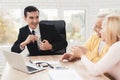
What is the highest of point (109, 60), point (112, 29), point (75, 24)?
point (112, 29)

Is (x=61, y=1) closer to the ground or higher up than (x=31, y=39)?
higher up

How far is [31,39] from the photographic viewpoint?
2879 millimetres

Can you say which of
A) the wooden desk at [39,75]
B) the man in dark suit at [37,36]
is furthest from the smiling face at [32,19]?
the wooden desk at [39,75]

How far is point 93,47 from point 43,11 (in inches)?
64.6

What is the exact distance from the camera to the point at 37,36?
306cm

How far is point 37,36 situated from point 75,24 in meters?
1.40

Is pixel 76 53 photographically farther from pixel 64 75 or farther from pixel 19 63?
pixel 19 63

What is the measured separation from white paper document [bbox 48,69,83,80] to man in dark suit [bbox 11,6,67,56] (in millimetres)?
964

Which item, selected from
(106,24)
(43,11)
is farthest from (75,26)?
(106,24)

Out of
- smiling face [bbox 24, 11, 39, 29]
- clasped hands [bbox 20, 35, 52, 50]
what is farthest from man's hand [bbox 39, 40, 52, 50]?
smiling face [bbox 24, 11, 39, 29]

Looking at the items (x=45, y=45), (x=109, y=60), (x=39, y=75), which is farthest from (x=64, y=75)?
(x=45, y=45)

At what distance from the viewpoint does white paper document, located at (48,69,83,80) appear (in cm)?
185

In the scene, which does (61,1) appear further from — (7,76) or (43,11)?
(7,76)

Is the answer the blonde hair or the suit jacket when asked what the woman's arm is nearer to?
the blonde hair
